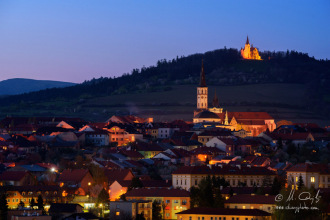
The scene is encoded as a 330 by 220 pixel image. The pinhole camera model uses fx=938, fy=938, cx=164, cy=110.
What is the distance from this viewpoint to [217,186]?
58688 millimetres

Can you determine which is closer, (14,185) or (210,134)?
(14,185)

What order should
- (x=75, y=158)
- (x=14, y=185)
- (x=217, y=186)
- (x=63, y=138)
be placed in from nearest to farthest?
(x=217, y=186) → (x=14, y=185) → (x=75, y=158) → (x=63, y=138)

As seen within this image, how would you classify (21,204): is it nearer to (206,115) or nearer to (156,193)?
(156,193)

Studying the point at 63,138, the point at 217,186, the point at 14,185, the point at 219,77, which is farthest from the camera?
the point at 219,77

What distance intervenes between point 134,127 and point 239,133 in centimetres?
1132

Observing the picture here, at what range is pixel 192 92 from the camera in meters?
161

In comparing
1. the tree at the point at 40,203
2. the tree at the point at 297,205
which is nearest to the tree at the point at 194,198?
the tree at the point at 297,205

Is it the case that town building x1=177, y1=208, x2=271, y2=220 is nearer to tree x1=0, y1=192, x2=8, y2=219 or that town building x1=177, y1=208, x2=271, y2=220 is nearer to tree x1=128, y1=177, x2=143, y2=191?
tree x1=128, y1=177, x2=143, y2=191

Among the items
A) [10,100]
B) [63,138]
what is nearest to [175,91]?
[10,100]

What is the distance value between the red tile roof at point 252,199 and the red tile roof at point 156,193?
127 inches

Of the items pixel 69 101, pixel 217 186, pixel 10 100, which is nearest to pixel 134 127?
pixel 217 186

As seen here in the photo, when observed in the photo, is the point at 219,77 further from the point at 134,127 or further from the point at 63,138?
the point at 63,138

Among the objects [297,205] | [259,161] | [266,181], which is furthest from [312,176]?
[297,205]

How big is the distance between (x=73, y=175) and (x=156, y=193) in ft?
35.4
